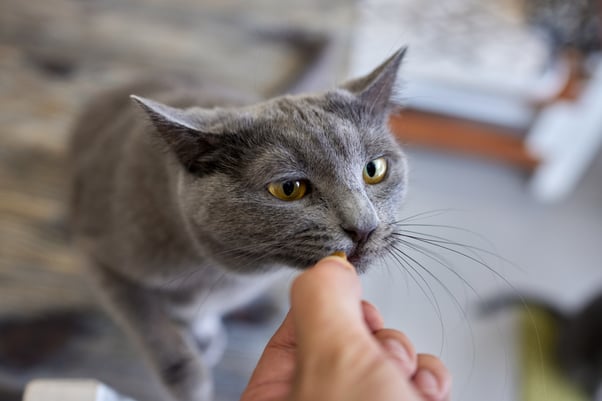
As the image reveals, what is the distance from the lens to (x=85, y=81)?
1521 millimetres

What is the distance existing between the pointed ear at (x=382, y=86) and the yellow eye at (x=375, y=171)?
0.38ft

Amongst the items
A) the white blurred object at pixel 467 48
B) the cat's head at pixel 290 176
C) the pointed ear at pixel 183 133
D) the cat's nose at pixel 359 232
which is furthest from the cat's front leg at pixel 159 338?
the white blurred object at pixel 467 48

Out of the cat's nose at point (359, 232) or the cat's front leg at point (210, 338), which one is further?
the cat's front leg at point (210, 338)

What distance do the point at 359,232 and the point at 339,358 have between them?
9.0 inches

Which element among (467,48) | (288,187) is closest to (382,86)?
(288,187)

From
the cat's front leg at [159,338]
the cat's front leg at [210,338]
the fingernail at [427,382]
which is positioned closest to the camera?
the fingernail at [427,382]

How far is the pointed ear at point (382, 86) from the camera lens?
856 millimetres

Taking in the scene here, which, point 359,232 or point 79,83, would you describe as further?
point 79,83

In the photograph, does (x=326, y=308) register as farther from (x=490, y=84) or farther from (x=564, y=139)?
(x=564, y=139)

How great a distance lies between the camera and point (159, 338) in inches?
40.1

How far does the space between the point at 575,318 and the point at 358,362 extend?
1600 millimetres

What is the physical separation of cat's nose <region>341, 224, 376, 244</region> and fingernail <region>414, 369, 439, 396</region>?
0.19 meters

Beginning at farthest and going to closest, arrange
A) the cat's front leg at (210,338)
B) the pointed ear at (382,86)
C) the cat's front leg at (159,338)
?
the cat's front leg at (210,338), the cat's front leg at (159,338), the pointed ear at (382,86)

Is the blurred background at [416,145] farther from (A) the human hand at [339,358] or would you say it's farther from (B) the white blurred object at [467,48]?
(A) the human hand at [339,358]
